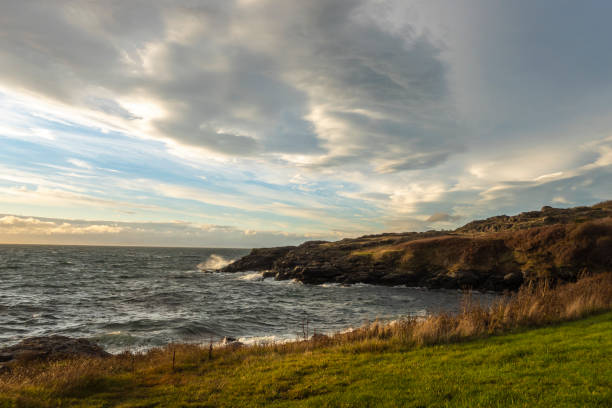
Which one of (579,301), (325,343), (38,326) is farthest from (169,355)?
(579,301)

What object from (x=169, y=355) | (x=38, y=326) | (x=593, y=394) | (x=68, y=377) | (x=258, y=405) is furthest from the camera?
(x=38, y=326)

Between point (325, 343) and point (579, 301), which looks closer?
point (325, 343)

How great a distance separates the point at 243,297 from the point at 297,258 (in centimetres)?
3711

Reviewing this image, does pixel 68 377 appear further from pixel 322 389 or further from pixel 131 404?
pixel 322 389

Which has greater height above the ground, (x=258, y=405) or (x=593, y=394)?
(x=593, y=394)

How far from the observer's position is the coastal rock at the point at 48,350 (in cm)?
1522

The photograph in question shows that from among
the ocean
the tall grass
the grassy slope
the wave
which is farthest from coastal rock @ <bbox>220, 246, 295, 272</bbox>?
the grassy slope

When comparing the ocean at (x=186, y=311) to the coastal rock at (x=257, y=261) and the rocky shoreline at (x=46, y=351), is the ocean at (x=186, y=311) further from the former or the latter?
the coastal rock at (x=257, y=261)

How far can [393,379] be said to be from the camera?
9836 millimetres

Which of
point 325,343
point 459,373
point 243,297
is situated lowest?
point 243,297

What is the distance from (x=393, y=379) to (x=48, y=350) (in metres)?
16.5

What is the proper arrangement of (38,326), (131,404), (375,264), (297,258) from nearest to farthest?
(131,404), (38,326), (375,264), (297,258)

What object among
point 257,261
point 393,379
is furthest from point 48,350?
point 257,261

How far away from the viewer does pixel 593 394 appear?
7.55 m
